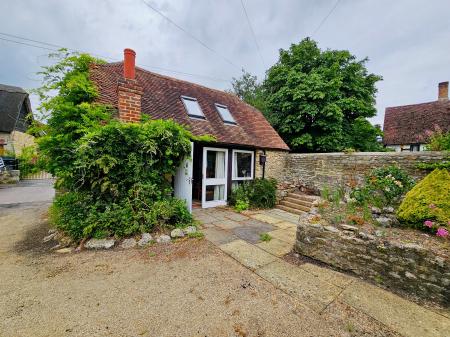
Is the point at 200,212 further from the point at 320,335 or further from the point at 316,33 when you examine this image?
the point at 316,33

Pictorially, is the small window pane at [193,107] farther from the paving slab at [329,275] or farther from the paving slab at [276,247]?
the paving slab at [329,275]

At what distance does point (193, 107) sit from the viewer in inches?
311

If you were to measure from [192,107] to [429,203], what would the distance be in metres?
7.35

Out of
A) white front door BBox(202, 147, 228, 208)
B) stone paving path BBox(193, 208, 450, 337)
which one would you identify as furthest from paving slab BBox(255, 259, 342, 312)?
white front door BBox(202, 147, 228, 208)

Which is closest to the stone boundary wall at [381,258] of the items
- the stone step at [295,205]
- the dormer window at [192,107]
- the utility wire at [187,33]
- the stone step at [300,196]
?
the stone step at [295,205]

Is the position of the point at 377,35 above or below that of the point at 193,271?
above

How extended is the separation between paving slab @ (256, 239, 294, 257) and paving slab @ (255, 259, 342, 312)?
426 mm

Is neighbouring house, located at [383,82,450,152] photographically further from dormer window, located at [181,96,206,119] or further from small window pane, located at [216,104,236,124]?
dormer window, located at [181,96,206,119]

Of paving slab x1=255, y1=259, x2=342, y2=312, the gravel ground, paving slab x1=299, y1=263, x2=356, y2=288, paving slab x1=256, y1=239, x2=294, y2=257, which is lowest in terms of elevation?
paving slab x1=256, y1=239, x2=294, y2=257

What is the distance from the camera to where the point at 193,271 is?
3.07 metres

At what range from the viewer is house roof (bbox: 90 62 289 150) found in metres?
6.55

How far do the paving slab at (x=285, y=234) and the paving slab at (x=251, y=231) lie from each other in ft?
0.72

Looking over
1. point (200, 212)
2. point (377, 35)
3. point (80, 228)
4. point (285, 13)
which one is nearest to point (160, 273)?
point (80, 228)

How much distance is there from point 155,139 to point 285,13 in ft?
18.5
